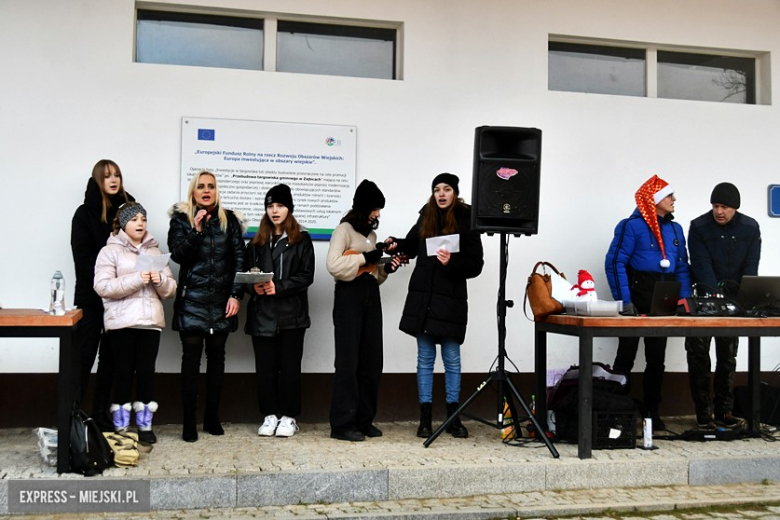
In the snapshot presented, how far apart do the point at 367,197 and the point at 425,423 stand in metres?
1.58

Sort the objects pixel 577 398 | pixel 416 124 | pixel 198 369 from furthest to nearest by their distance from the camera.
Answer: pixel 416 124
pixel 198 369
pixel 577 398

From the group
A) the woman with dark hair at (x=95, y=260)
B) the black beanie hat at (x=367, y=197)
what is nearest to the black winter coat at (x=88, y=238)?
the woman with dark hair at (x=95, y=260)

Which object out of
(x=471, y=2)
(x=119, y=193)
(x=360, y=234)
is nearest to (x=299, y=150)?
(x=360, y=234)

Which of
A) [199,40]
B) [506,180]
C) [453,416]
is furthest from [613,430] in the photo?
[199,40]

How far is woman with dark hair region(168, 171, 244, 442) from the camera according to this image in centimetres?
567

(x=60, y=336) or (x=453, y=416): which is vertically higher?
(x=60, y=336)

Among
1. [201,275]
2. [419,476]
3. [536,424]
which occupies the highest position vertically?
[201,275]

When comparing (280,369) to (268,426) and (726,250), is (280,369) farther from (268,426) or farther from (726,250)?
(726,250)

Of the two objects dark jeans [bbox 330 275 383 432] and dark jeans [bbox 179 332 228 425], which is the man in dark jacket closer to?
dark jeans [bbox 330 275 383 432]

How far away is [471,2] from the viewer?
6844mm

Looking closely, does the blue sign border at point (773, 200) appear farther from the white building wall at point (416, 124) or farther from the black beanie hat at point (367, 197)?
the black beanie hat at point (367, 197)

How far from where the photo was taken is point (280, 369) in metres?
6.00

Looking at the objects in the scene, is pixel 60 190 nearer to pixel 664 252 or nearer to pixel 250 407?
pixel 250 407

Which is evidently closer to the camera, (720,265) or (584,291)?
(584,291)
